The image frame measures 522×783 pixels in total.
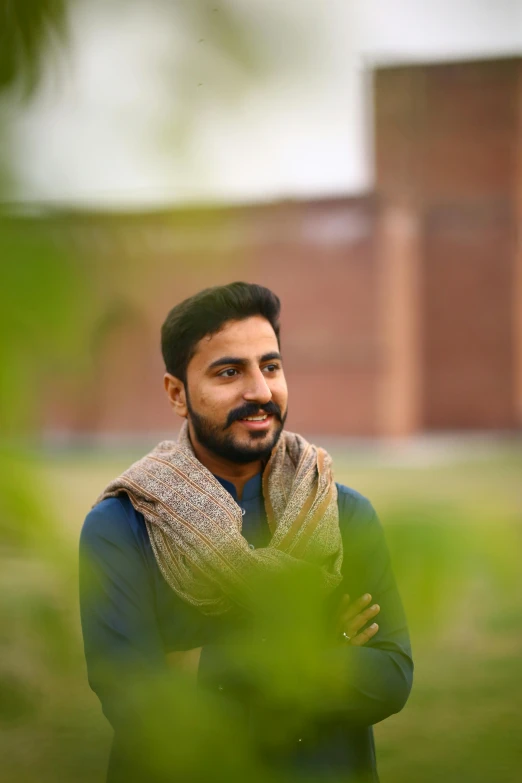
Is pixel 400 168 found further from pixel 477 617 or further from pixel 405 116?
pixel 477 617

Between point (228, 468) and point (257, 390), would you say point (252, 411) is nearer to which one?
point (257, 390)

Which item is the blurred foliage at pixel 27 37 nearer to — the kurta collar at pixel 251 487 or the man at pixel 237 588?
the man at pixel 237 588

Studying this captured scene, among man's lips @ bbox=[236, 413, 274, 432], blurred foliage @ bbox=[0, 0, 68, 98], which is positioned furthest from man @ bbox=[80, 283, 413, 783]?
blurred foliage @ bbox=[0, 0, 68, 98]

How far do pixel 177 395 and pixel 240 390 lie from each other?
28cm

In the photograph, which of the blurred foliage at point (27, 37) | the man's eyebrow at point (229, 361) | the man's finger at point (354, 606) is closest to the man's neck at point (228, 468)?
the man's eyebrow at point (229, 361)

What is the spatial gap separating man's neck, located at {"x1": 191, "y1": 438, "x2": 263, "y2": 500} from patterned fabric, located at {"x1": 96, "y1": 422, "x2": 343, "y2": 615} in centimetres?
3

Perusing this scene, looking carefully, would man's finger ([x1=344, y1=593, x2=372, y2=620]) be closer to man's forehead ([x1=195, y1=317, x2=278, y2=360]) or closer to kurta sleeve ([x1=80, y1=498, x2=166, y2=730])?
kurta sleeve ([x1=80, y1=498, x2=166, y2=730])

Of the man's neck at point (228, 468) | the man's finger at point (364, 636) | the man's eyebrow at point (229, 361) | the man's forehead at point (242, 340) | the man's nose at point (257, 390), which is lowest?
the man's finger at point (364, 636)

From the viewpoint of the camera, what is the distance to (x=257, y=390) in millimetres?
1140

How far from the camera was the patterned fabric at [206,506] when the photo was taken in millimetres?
1182

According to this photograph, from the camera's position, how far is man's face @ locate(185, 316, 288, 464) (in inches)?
45.9

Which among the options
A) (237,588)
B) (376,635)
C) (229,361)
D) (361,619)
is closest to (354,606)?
(237,588)

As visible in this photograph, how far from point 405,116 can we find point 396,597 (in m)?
0.28

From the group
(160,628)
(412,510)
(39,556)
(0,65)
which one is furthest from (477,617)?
(160,628)
